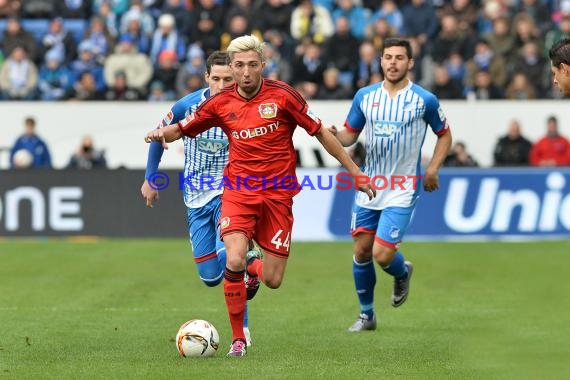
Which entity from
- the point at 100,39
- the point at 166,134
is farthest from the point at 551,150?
the point at 166,134

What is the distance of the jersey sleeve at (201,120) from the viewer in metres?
10.3

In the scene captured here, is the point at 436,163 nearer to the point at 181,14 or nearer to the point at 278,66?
the point at 278,66

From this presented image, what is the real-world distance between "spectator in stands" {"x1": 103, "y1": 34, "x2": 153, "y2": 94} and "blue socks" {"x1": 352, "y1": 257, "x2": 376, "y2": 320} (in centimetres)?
1302

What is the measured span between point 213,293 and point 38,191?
7007mm

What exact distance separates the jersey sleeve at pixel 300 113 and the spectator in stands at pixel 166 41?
592 inches

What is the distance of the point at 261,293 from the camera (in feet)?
48.8

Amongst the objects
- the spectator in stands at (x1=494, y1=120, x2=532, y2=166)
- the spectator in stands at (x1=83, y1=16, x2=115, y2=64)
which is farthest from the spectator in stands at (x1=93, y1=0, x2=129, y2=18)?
the spectator in stands at (x1=494, y1=120, x2=532, y2=166)

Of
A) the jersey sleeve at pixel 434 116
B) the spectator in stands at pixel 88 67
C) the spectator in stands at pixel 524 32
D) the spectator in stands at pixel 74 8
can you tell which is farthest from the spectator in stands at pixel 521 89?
the jersey sleeve at pixel 434 116

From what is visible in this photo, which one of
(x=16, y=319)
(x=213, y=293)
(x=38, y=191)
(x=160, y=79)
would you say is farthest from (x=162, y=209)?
(x=16, y=319)

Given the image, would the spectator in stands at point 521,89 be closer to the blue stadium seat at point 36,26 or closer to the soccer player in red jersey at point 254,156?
the blue stadium seat at point 36,26

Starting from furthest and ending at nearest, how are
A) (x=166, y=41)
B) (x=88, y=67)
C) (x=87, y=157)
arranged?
(x=166, y=41)
(x=88, y=67)
(x=87, y=157)

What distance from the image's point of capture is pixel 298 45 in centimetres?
2475

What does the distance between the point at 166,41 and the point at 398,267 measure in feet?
45.0

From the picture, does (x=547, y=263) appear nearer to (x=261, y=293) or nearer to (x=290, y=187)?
(x=261, y=293)
